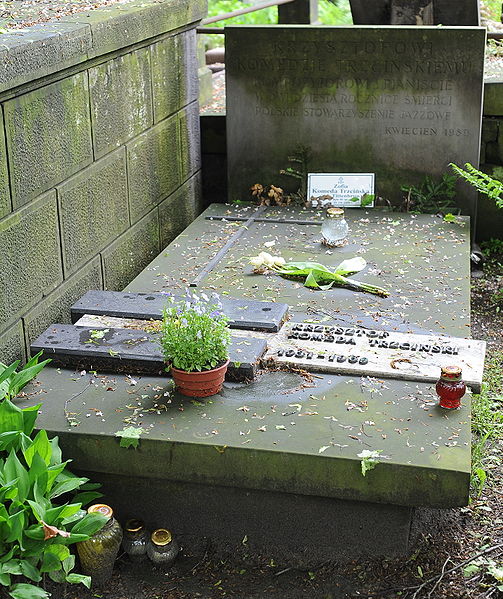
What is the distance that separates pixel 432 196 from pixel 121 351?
3.19 metres

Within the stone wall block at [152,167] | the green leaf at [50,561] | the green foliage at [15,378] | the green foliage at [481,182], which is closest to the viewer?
the green leaf at [50,561]

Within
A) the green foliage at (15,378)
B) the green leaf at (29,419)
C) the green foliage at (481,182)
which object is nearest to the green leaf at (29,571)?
the green leaf at (29,419)

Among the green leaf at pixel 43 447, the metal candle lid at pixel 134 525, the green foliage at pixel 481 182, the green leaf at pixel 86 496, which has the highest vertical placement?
the green foliage at pixel 481 182

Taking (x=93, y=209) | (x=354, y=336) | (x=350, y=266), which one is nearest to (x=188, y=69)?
(x=93, y=209)

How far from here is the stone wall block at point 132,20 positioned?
183 inches

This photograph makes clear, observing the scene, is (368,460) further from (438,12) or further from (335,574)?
(438,12)

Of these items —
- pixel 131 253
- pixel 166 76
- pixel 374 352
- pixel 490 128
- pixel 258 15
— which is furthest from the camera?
pixel 258 15

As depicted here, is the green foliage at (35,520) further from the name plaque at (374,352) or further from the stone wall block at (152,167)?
the stone wall block at (152,167)

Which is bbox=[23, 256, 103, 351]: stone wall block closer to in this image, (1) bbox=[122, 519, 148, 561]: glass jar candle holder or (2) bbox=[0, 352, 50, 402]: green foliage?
(2) bbox=[0, 352, 50, 402]: green foliage

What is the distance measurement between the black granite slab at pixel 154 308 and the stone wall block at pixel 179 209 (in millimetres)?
1482

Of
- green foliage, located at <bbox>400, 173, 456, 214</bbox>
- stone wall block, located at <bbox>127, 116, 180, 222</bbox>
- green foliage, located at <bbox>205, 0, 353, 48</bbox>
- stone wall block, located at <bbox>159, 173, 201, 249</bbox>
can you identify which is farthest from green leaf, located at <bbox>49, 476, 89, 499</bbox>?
green foliage, located at <bbox>205, 0, 353, 48</bbox>

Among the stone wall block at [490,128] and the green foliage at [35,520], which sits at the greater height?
the stone wall block at [490,128]

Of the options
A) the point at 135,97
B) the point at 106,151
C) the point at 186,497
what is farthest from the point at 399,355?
the point at 135,97

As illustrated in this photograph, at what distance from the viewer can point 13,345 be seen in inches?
156
